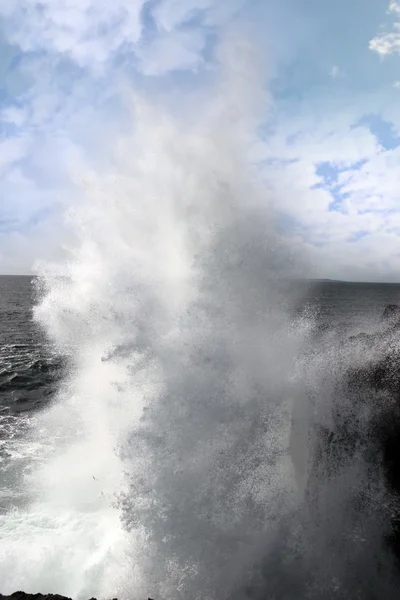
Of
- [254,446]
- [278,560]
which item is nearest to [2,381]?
[254,446]

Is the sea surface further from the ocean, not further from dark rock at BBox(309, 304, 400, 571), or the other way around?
dark rock at BBox(309, 304, 400, 571)

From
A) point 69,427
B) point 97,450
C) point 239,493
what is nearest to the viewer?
point 239,493

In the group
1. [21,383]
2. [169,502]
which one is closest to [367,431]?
[169,502]

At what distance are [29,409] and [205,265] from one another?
12.5m

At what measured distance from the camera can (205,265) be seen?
1359 cm

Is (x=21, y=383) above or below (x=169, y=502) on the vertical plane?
above

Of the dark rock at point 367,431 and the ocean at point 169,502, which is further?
the dark rock at point 367,431

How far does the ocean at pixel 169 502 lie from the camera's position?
848cm

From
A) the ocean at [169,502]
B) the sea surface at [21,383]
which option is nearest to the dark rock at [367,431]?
the ocean at [169,502]

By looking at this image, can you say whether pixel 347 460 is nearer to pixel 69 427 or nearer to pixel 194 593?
pixel 194 593

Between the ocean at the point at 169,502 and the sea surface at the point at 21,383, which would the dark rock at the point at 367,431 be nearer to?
the ocean at the point at 169,502

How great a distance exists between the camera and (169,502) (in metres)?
9.67

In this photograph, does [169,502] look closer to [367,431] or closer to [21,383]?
[367,431]

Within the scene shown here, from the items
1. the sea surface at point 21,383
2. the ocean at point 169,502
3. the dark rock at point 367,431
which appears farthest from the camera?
the sea surface at point 21,383
